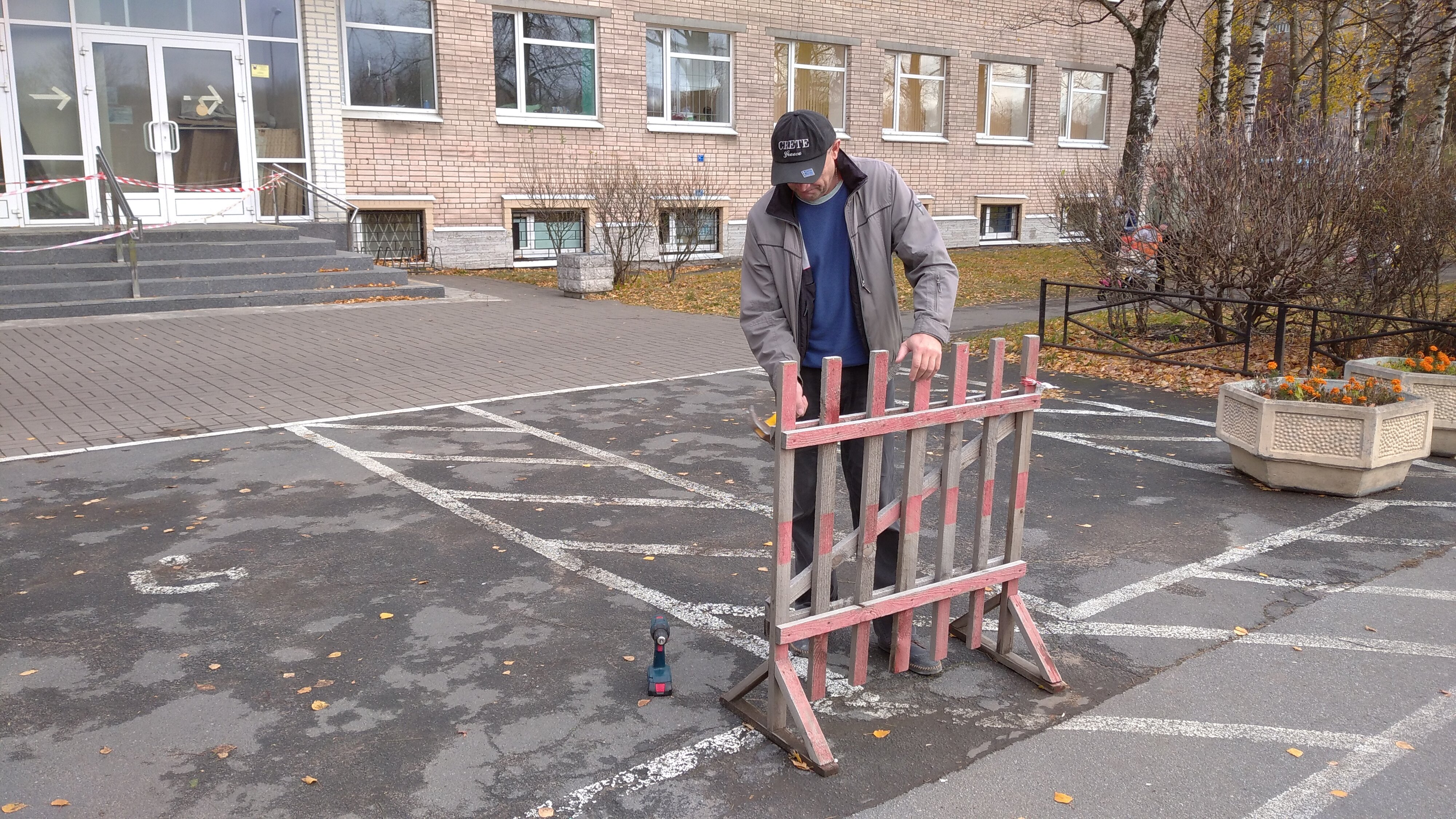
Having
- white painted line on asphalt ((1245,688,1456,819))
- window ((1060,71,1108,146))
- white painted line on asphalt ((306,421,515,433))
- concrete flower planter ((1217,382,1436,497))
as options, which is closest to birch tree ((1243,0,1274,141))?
concrete flower planter ((1217,382,1436,497))

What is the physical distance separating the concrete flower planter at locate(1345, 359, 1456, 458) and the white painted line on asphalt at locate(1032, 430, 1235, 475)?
3.90 ft

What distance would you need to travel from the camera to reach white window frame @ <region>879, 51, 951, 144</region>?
82.0ft

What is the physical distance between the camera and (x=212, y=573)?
519 centimetres

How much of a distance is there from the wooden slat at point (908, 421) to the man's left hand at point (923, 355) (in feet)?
0.41

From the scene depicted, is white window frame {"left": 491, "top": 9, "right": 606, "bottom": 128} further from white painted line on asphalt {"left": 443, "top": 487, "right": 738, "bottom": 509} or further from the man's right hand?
the man's right hand

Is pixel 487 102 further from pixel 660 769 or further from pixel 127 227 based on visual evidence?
pixel 660 769

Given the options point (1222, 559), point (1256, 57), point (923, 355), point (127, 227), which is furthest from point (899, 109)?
point (923, 355)

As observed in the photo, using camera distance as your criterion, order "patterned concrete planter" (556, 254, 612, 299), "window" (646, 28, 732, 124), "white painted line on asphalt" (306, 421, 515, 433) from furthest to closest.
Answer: "window" (646, 28, 732, 124) < "patterned concrete planter" (556, 254, 612, 299) < "white painted line on asphalt" (306, 421, 515, 433)

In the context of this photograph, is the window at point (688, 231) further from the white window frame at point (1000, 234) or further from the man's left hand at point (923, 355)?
the man's left hand at point (923, 355)

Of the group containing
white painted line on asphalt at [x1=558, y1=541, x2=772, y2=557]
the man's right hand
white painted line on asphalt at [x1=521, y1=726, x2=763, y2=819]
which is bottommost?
white painted line on asphalt at [x1=521, y1=726, x2=763, y2=819]

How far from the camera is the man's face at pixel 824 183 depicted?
12.5 feet

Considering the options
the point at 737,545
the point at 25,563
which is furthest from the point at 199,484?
the point at 737,545

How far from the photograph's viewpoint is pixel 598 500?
649 cm

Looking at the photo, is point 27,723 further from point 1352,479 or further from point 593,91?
point 593,91
